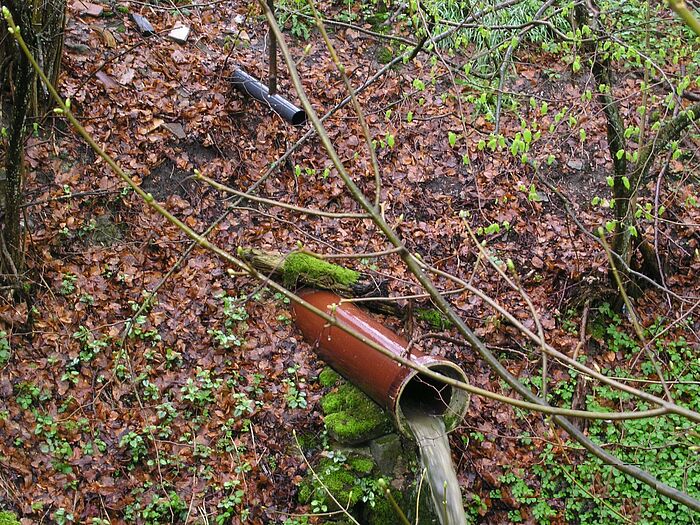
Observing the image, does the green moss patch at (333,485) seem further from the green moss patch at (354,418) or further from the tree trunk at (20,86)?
the tree trunk at (20,86)

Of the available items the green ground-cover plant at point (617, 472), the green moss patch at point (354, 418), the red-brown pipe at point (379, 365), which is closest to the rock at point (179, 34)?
the red-brown pipe at point (379, 365)

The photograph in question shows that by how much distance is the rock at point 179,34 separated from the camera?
712 cm

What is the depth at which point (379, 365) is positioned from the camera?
4.57 m

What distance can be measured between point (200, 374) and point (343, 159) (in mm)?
2896

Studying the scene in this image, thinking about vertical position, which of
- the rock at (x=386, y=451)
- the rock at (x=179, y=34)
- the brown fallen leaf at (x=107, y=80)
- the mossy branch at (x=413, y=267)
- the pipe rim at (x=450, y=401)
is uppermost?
the mossy branch at (x=413, y=267)

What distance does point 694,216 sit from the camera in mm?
7203

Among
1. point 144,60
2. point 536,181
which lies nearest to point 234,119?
point 144,60

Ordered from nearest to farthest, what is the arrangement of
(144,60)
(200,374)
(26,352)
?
(26,352), (200,374), (144,60)

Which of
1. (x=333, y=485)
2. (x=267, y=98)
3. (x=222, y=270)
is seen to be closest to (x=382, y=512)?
(x=333, y=485)

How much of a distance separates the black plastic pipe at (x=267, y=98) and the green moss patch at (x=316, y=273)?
152 centimetres

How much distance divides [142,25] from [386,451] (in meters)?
4.95

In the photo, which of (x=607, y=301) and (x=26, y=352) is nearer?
(x=26, y=352)

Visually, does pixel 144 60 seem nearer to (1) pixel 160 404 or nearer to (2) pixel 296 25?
(2) pixel 296 25

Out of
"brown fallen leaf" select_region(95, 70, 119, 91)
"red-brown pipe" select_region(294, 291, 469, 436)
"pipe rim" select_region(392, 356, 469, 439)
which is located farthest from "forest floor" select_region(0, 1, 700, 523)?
"pipe rim" select_region(392, 356, 469, 439)
